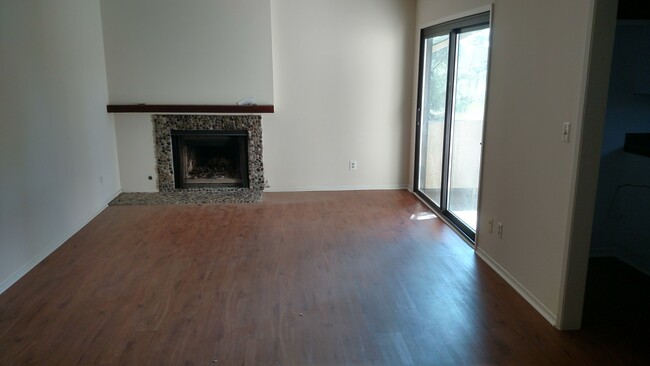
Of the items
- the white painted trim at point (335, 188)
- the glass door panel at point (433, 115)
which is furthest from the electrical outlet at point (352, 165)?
the glass door panel at point (433, 115)

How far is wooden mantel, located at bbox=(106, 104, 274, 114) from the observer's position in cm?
565

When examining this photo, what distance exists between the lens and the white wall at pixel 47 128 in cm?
347

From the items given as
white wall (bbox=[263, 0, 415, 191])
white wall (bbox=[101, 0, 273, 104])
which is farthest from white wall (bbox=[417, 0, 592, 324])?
white wall (bbox=[101, 0, 273, 104])

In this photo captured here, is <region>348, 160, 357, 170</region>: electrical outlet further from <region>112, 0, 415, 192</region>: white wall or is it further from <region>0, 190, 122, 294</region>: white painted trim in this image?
<region>0, 190, 122, 294</region>: white painted trim

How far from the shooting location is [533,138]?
3117mm

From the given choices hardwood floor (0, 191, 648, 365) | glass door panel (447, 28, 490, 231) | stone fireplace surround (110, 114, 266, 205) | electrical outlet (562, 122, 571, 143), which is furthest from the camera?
stone fireplace surround (110, 114, 266, 205)

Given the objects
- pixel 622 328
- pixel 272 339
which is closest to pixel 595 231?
pixel 622 328

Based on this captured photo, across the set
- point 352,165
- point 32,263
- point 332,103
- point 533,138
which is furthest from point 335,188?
point 32,263

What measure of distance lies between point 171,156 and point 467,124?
359 cm

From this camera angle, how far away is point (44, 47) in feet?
13.2

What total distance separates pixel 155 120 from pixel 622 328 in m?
5.14

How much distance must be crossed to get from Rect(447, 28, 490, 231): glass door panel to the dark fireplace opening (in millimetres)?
2634

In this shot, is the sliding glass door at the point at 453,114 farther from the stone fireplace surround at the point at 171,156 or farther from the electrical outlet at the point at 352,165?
the stone fireplace surround at the point at 171,156

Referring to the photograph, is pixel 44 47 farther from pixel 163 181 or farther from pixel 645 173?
pixel 645 173
